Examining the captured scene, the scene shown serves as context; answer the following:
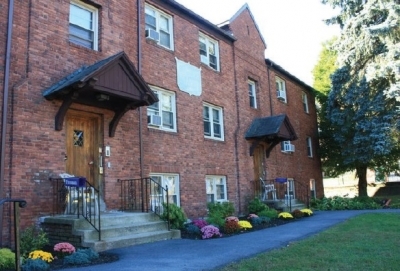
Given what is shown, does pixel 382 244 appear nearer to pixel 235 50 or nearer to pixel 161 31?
pixel 161 31

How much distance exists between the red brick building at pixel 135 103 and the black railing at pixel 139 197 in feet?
0.73

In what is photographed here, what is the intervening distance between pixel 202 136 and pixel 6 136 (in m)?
7.19

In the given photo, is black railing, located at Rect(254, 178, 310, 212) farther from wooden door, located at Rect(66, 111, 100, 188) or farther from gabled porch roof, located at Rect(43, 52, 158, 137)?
Answer: wooden door, located at Rect(66, 111, 100, 188)

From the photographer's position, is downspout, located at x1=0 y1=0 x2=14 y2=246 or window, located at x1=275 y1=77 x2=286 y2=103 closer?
downspout, located at x1=0 y1=0 x2=14 y2=246

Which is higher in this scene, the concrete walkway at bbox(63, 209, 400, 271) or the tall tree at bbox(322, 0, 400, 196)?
the tall tree at bbox(322, 0, 400, 196)

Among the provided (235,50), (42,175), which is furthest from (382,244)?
(235,50)

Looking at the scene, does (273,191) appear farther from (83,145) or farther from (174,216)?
(83,145)

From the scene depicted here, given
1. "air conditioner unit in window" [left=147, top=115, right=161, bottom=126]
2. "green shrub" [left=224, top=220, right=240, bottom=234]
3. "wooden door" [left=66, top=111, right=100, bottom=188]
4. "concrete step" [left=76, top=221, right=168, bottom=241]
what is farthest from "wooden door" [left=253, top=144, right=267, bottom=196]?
"wooden door" [left=66, top=111, right=100, bottom=188]

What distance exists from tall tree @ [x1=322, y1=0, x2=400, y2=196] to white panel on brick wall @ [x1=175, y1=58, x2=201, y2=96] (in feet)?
31.4

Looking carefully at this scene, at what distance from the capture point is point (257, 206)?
15125 millimetres

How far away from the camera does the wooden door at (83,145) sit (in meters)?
9.66

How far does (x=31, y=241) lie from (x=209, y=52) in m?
10.2

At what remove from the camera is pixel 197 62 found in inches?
566

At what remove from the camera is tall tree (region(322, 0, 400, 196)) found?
18.2 meters
